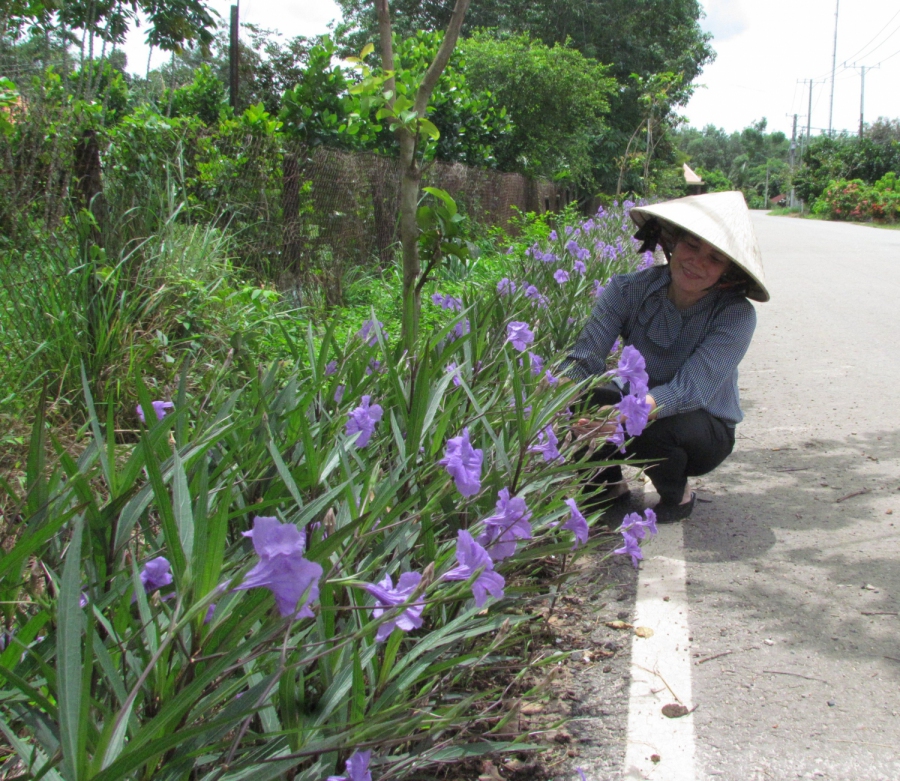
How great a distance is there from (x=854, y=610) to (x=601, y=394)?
119 centimetres

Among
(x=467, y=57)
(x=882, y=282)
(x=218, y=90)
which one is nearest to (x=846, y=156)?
(x=467, y=57)

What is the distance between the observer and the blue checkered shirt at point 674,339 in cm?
308

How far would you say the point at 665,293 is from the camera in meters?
3.38

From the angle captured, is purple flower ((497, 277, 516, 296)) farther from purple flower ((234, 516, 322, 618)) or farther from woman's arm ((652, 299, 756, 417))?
purple flower ((234, 516, 322, 618))

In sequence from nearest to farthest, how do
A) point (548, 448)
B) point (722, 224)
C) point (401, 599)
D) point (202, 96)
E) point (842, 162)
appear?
point (401, 599) → point (548, 448) → point (722, 224) → point (202, 96) → point (842, 162)

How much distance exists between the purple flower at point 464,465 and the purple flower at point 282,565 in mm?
695

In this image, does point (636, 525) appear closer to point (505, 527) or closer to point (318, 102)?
point (505, 527)

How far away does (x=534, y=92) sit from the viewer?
1599cm

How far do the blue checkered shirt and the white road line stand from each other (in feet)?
1.91

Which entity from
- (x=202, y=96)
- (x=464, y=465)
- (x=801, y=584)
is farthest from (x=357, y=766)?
(x=202, y=96)

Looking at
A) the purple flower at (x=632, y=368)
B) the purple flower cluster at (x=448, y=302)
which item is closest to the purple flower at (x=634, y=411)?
the purple flower at (x=632, y=368)

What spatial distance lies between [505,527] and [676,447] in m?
1.81

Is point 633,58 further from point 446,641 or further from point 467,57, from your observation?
point 446,641

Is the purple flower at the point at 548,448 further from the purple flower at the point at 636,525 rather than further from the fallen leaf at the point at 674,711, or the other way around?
the fallen leaf at the point at 674,711
